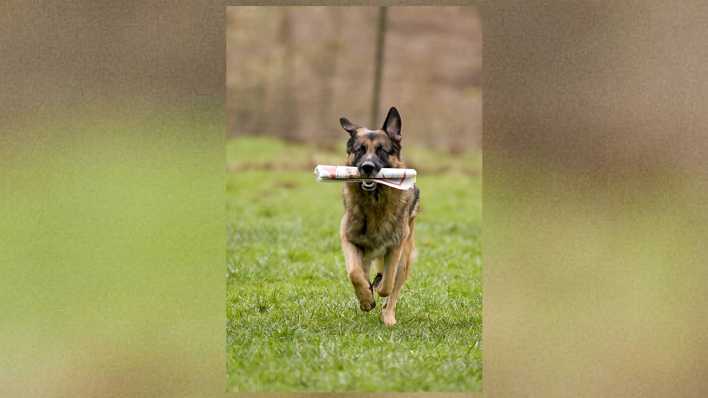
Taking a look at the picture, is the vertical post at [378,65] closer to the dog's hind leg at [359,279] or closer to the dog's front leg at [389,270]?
the dog's front leg at [389,270]

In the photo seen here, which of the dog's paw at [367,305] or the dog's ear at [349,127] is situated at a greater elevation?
the dog's ear at [349,127]

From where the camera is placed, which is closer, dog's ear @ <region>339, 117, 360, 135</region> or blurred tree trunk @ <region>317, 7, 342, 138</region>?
dog's ear @ <region>339, 117, 360, 135</region>

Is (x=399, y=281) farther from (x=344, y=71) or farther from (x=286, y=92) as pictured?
(x=344, y=71)

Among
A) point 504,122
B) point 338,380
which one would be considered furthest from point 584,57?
point 338,380

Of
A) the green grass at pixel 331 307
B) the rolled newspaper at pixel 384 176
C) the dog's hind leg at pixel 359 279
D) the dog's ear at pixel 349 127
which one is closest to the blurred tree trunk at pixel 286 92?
the green grass at pixel 331 307

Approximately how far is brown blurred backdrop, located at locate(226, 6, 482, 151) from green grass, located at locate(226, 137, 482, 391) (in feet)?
11.1

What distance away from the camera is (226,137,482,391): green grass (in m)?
4.93

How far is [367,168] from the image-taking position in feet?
20.0

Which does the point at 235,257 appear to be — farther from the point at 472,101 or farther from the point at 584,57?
the point at 472,101

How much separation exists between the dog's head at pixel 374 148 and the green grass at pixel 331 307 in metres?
1.22

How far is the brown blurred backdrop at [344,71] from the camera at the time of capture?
52.0 feet

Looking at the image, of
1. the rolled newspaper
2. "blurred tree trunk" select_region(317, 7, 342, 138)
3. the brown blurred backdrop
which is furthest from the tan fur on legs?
"blurred tree trunk" select_region(317, 7, 342, 138)

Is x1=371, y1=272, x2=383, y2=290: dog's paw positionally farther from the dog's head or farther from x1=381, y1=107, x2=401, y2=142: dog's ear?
x1=381, y1=107, x2=401, y2=142: dog's ear

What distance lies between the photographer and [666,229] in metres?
4.71
